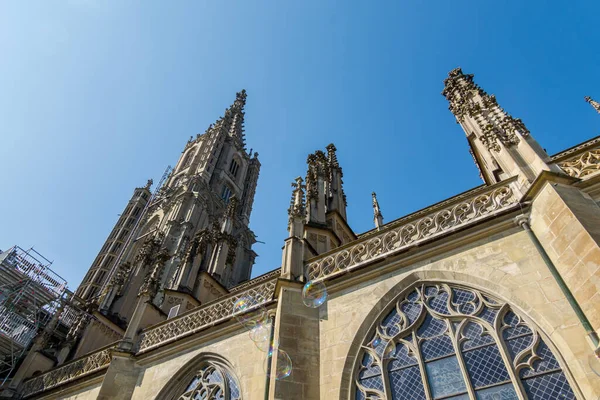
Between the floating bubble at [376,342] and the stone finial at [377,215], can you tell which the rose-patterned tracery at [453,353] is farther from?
the stone finial at [377,215]

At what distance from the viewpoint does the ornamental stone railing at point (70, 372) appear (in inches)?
497

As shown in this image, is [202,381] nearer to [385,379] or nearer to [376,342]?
[376,342]

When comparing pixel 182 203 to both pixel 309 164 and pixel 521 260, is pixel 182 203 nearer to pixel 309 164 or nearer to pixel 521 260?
pixel 309 164

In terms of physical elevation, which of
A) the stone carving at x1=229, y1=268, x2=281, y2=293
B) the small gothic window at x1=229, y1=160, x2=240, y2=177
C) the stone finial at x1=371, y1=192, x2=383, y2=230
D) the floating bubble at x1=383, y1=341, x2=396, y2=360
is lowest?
the floating bubble at x1=383, y1=341, x2=396, y2=360

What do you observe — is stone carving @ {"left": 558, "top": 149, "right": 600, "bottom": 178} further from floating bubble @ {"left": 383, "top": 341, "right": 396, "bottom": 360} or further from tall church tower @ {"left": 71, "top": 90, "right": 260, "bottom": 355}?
tall church tower @ {"left": 71, "top": 90, "right": 260, "bottom": 355}

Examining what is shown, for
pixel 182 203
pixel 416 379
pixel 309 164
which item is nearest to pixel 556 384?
pixel 416 379

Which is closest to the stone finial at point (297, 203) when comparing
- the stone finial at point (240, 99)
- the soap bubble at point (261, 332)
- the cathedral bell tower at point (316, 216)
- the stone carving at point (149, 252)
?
the cathedral bell tower at point (316, 216)

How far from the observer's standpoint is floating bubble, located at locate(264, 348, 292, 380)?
23.9ft

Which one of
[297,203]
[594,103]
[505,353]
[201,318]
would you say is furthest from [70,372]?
[594,103]

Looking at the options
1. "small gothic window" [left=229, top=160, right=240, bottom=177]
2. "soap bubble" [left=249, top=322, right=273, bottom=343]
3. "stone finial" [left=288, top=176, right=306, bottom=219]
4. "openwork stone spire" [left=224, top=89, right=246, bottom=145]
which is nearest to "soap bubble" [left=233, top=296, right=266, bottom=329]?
"soap bubble" [left=249, top=322, right=273, bottom=343]

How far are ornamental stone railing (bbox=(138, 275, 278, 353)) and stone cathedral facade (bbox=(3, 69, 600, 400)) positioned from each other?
39 millimetres

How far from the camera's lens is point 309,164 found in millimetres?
14805

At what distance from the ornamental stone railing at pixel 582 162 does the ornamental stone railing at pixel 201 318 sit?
6.71 meters

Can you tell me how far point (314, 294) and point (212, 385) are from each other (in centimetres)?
315
